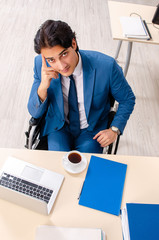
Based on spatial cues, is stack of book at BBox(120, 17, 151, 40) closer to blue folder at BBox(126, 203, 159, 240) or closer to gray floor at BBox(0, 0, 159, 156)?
gray floor at BBox(0, 0, 159, 156)

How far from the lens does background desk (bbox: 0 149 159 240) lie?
954mm

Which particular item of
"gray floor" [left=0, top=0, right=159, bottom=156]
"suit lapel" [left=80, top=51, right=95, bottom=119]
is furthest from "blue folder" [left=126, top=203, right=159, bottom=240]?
"gray floor" [left=0, top=0, right=159, bottom=156]

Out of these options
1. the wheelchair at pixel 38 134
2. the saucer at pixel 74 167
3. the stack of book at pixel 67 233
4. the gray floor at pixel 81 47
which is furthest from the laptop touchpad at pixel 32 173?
the gray floor at pixel 81 47

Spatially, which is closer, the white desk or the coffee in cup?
the coffee in cup

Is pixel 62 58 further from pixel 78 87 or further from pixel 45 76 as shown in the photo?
pixel 78 87

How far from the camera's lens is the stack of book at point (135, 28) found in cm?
217

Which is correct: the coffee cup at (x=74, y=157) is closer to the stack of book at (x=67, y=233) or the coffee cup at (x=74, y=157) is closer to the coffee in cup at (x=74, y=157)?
the coffee in cup at (x=74, y=157)

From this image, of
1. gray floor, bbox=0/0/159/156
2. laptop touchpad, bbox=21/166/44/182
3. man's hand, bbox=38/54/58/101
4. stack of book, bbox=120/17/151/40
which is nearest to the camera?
laptop touchpad, bbox=21/166/44/182

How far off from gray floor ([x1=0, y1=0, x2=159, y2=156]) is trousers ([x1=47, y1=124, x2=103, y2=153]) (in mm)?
778

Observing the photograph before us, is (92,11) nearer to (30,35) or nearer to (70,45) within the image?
(30,35)

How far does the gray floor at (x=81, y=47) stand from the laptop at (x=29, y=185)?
113 centimetres

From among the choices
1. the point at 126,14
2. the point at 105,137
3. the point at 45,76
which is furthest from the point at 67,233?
the point at 126,14

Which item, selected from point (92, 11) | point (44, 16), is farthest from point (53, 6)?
point (92, 11)

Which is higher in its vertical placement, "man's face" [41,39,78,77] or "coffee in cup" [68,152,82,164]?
"man's face" [41,39,78,77]
